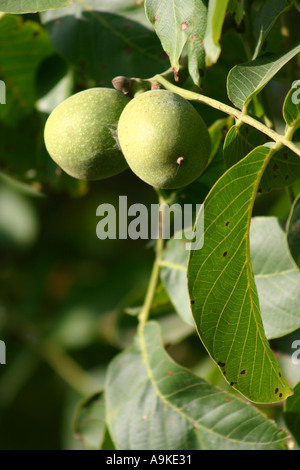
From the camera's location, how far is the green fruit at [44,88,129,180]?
2.82 ft

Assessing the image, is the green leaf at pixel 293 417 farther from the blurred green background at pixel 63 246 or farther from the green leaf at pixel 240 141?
the green leaf at pixel 240 141

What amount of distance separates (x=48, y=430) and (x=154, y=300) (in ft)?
3.75

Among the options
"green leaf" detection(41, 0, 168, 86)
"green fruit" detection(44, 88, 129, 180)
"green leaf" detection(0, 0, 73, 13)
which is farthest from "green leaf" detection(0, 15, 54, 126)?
"green fruit" detection(44, 88, 129, 180)

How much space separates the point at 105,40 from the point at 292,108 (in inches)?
19.6

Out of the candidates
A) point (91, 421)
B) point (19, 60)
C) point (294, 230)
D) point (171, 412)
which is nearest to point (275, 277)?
point (294, 230)

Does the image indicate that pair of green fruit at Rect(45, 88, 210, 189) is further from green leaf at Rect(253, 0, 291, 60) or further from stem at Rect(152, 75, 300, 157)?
green leaf at Rect(253, 0, 291, 60)

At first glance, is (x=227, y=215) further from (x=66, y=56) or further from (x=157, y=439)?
(x=66, y=56)

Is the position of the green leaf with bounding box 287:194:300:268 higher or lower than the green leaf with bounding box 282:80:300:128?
lower

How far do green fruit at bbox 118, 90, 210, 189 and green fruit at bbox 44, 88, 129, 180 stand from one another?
0.04 m

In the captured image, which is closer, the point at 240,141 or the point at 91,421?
the point at 240,141

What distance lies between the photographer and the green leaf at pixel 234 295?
0.79m

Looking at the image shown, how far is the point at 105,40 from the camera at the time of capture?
3.78 feet

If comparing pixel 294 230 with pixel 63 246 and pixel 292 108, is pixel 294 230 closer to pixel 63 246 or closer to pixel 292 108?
pixel 292 108

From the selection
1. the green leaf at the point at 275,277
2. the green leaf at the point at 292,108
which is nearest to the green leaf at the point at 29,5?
the green leaf at the point at 292,108
